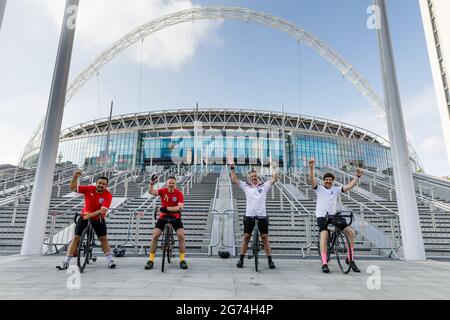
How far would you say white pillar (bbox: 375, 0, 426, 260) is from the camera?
6828mm

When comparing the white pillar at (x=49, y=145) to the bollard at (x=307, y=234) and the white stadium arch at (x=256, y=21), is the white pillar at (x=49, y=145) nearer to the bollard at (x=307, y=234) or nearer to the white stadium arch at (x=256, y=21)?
the bollard at (x=307, y=234)

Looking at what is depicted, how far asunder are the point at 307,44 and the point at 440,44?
3297cm

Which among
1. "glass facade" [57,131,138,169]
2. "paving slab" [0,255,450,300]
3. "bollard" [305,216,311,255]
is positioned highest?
"glass facade" [57,131,138,169]

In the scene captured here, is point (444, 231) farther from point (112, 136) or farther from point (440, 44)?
point (440, 44)

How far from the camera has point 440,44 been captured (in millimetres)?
54406

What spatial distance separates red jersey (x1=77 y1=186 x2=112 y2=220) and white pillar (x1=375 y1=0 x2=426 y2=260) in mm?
7265

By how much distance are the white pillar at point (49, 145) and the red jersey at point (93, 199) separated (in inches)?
97.7

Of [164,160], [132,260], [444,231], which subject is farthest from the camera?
[164,160]

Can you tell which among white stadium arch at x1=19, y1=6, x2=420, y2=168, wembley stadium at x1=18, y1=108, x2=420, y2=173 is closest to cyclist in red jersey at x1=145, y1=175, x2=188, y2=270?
white stadium arch at x1=19, y1=6, x2=420, y2=168

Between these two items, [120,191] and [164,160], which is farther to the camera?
[164,160]

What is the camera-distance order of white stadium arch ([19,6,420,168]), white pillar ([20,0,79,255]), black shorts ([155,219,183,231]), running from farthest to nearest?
white stadium arch ([19,6,420,168])
white pillar ([20,0,79,255])
black shorts ([155,219,183,231])

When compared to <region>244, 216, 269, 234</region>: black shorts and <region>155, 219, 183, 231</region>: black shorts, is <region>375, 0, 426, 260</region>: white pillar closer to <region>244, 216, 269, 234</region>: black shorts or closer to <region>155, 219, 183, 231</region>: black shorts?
<region>244, 216, 269, 234</region>: black shorts
